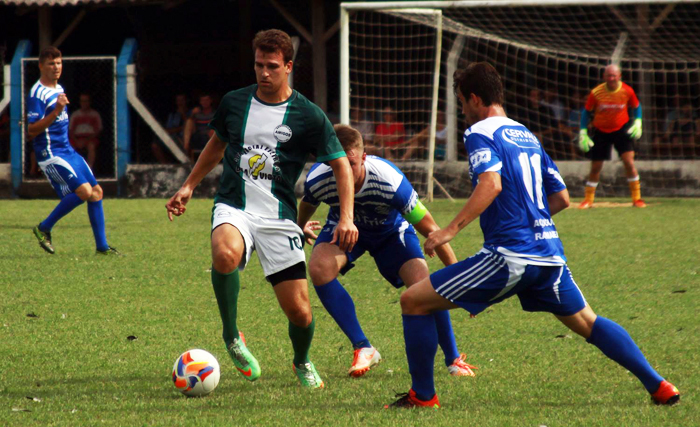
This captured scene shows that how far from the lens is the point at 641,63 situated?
17109mm

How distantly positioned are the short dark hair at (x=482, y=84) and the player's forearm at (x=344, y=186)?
719 mm

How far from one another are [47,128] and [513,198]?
6550 mm

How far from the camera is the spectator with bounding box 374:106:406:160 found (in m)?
16.2

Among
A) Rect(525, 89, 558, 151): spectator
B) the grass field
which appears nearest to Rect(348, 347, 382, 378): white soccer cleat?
the grass field

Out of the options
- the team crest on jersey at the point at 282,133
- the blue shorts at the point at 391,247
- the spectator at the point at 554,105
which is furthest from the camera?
the spectator at the point at 554,105

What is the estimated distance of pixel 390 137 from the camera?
16359mm

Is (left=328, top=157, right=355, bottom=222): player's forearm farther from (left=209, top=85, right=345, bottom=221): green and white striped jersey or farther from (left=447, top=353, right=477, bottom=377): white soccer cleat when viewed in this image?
(left=447, top=353, right=477, bottom=377): white soccer cleat

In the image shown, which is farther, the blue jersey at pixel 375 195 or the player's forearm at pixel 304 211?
the player's forearm at pixel 304 211

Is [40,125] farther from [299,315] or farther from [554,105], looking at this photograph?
[554,105]

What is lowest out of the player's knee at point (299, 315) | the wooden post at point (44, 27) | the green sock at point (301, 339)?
the green sock at point (301, 339)

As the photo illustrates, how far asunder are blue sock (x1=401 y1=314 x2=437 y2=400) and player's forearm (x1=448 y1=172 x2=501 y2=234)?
495 millimetres

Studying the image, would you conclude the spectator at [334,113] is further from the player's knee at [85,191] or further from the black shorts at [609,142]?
the player's knee at [85,191]

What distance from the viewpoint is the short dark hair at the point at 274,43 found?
14.7 feet

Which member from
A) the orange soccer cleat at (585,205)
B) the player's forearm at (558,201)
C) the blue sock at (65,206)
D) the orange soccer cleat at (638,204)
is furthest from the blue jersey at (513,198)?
the orange soccer cleat at (638,204)
